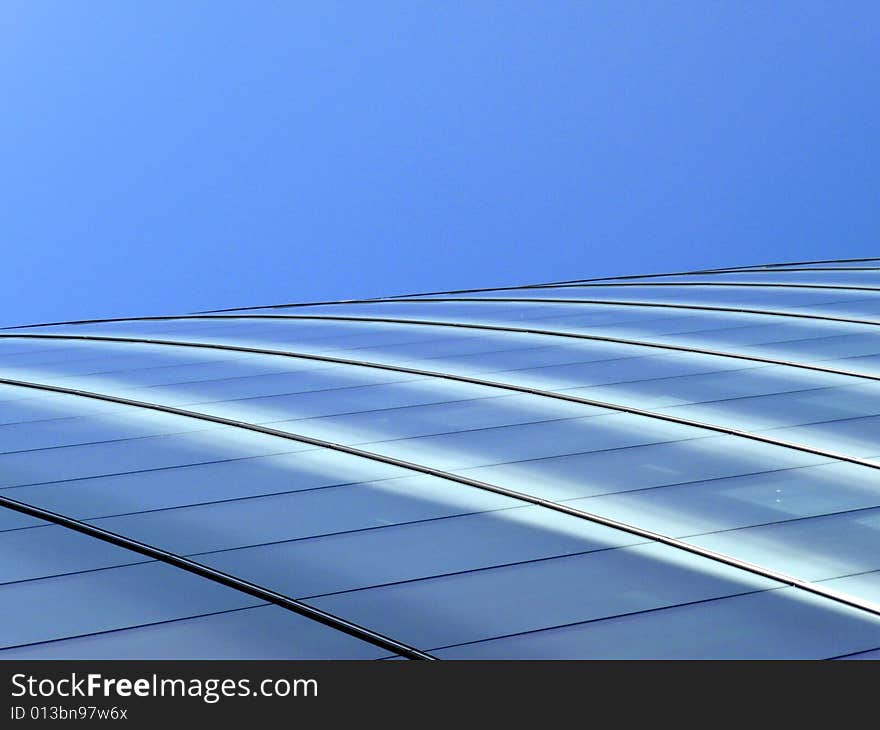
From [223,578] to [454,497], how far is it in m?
3.31

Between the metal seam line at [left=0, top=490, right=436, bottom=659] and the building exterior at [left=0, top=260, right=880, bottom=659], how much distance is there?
3 cm

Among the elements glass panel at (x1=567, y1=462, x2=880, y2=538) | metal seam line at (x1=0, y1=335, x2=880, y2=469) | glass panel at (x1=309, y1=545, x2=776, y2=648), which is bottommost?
glass panel at (x1=309, y1=545, x2=776, y2=648)

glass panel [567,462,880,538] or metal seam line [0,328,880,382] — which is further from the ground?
metal seam line [0,328,880,382]

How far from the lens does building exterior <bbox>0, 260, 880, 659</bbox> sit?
10500mm

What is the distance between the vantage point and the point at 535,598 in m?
11.1

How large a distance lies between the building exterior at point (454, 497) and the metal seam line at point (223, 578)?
3cm

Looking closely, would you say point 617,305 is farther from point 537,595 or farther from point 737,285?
point 537,595

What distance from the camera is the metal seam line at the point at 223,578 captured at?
1017 centimetres

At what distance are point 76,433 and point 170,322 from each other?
47.8 ft

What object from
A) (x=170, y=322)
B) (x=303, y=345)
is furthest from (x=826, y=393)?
(x=170, y=322)

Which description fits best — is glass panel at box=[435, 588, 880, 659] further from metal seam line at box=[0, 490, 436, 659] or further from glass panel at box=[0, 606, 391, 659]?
glass panel at box=[0, 606, 391, 659]

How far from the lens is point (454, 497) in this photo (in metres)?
13.9

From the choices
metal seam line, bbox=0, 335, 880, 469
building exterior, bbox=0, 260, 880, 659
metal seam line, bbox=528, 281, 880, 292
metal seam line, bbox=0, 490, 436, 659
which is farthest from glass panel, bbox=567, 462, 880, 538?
metal seam line, bbox=528, 281, 880, 292
